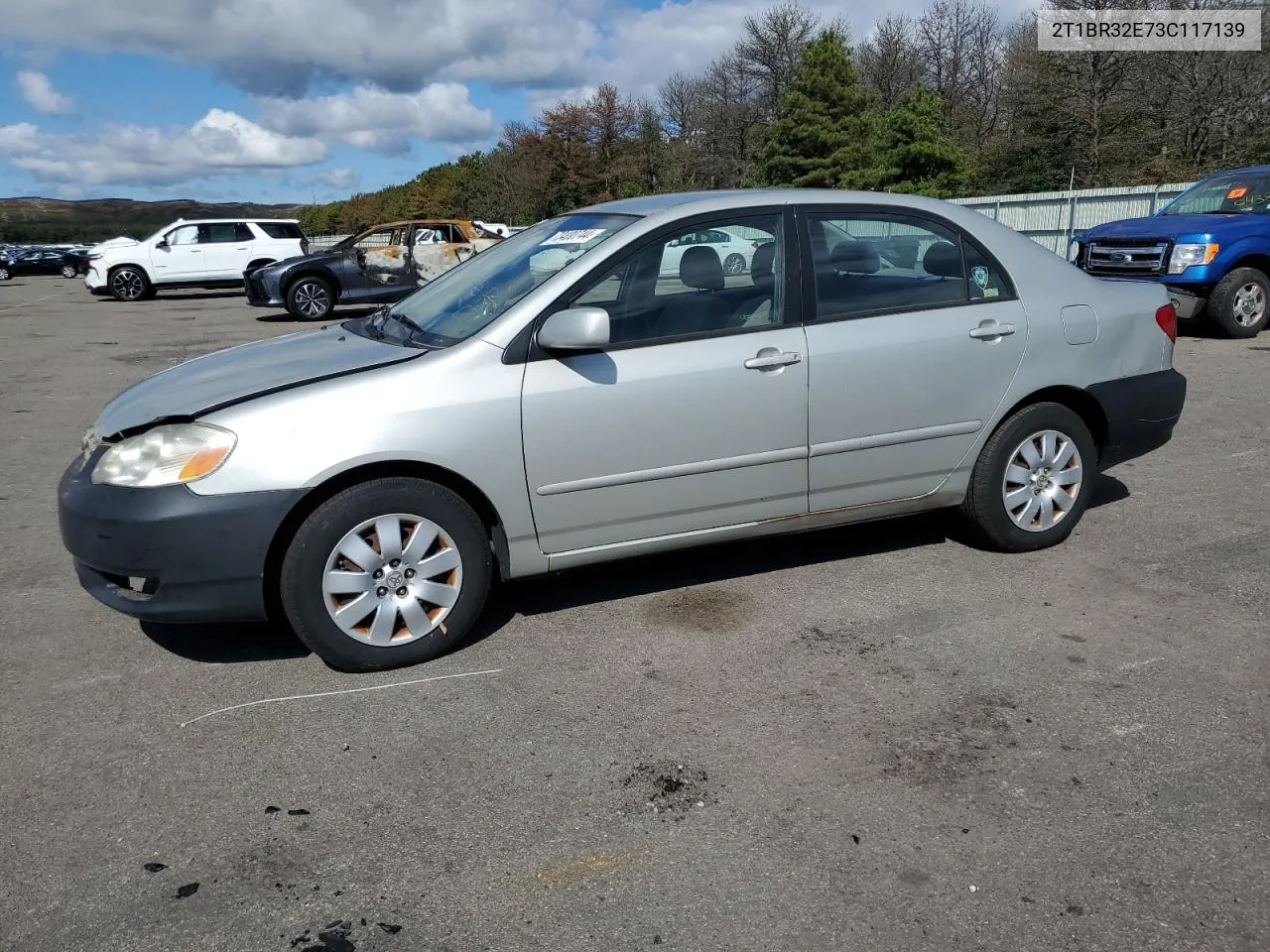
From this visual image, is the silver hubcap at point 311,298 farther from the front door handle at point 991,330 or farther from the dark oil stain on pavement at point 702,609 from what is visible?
the front door handle at point 991,330

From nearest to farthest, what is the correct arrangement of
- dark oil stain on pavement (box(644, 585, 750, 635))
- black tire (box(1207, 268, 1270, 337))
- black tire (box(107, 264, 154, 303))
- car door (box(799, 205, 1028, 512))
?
dark oil stain on pavement (box(644, 585, 750, 635)) → car door (box(799, 205, 1028, 512)) → black tire (box(1207, 268, 1270, 337)) → black tire (box(107, 264, 154, 303))

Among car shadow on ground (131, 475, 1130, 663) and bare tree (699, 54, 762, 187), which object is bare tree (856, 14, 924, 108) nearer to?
bare tree (699, 54, 762, 187)

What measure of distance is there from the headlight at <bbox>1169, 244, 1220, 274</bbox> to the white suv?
17.9 metres

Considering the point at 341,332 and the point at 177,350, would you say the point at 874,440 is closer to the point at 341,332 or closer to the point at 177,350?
the point at 341,332

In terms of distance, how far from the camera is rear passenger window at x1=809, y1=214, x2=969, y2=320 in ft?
14.7

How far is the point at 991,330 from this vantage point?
4672 mm

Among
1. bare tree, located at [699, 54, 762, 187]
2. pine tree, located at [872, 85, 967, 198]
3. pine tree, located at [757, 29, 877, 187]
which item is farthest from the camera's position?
bare tree, located at [699, 54, 762, 187]

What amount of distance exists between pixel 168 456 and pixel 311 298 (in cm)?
1522

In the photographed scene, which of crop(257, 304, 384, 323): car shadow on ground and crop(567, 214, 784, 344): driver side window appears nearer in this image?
crop(567, 214, 784, 344): driver side window

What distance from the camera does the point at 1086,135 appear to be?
3428 centimetres

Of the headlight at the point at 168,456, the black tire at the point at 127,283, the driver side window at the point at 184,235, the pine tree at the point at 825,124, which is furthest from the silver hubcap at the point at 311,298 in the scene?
the pine tree at the point at 825,124

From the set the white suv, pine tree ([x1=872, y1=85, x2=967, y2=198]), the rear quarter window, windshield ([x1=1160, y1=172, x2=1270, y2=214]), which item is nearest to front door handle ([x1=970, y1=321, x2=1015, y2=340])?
windshield ([x1=1160, y1=172, x2=1270, y2=214])

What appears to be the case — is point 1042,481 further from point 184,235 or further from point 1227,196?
point 184,235

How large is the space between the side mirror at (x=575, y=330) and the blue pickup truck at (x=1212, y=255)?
9654 millimetres
